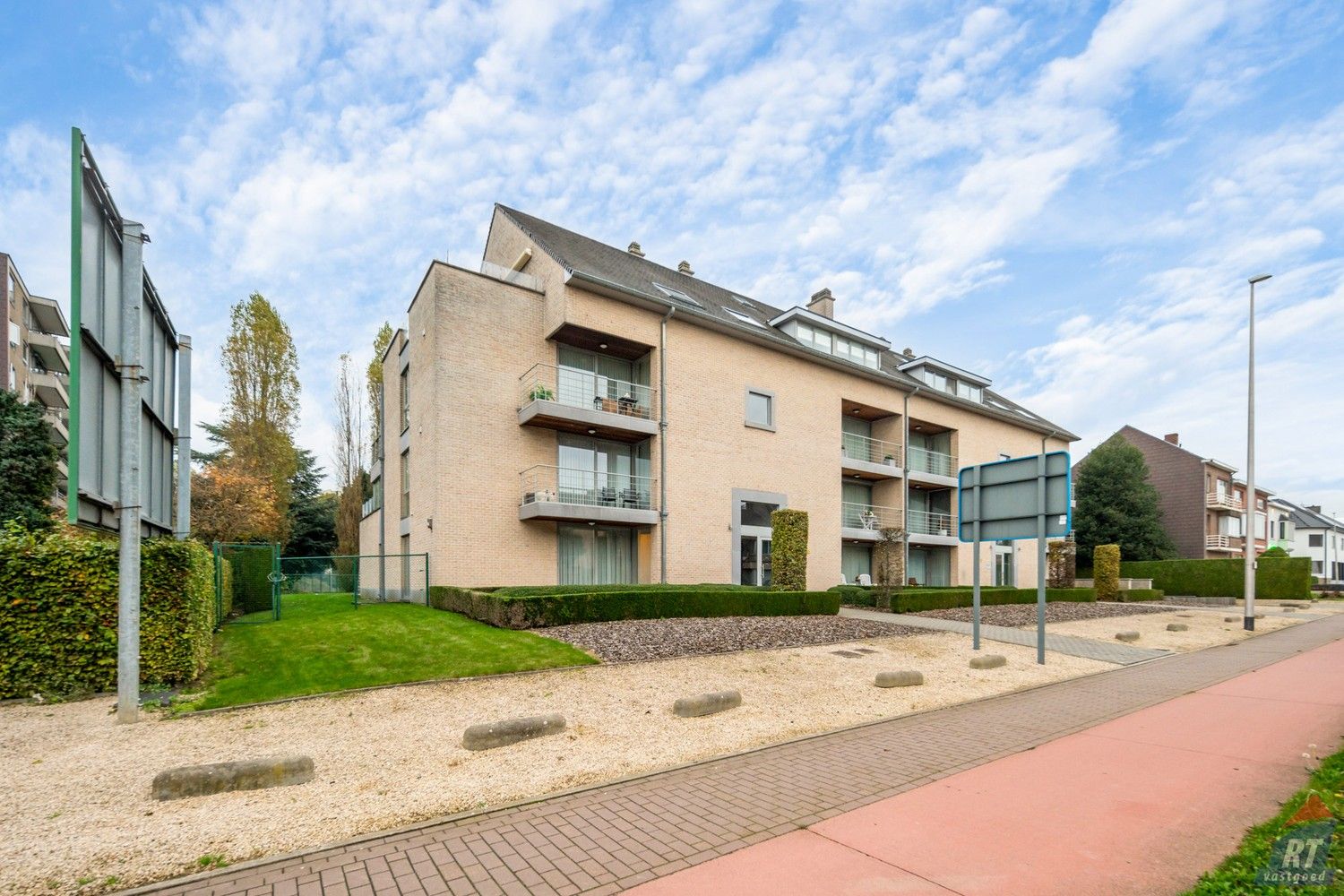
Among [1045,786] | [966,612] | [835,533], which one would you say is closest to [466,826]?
[1045,786]

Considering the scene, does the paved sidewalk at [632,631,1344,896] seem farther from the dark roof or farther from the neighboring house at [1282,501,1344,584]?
the neighboring house at [1282,501,1344,584]

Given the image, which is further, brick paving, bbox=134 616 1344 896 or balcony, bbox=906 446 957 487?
balcony, bbox=906 446 957 487

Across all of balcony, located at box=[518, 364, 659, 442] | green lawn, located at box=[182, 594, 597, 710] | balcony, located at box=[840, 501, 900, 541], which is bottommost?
green lawn, located at box=[182, 594, 597, 710]

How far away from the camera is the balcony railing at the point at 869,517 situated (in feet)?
81.9

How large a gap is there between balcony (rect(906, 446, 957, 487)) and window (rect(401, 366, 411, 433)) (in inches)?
737

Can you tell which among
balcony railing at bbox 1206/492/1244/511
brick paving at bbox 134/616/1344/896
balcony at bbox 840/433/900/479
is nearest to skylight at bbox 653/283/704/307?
balcony at bbox 840/433/900/479

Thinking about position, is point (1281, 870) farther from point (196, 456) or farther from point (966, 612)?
point (196, 456)

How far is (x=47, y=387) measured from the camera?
3419 cm

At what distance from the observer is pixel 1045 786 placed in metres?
5.05

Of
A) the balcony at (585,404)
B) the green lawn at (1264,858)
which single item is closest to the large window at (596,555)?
the balcony at (585,404)

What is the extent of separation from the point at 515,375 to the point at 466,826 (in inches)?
537

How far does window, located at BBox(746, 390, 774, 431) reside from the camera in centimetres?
2069

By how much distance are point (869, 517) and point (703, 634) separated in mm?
15370

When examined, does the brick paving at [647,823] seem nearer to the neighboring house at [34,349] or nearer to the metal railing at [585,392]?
the metal railing at [585,392]
